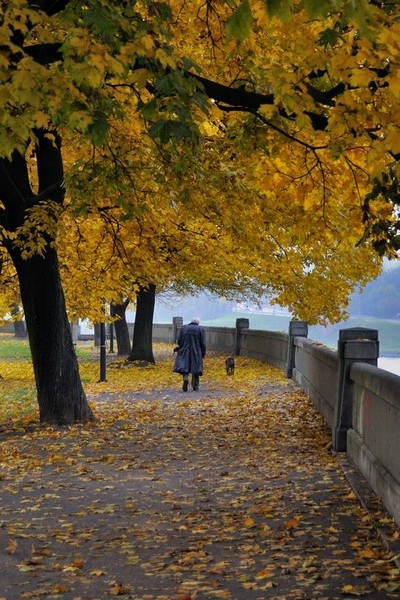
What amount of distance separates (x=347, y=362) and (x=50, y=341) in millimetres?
5574

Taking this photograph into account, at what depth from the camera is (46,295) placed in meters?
15.1

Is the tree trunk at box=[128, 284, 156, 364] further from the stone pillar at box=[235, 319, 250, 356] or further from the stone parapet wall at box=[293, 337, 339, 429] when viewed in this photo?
the stone parapet wall at box=[293, 337, 339, 429]

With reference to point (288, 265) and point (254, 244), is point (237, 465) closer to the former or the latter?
point (254, 244)

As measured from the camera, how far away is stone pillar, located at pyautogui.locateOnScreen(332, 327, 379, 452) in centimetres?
1167

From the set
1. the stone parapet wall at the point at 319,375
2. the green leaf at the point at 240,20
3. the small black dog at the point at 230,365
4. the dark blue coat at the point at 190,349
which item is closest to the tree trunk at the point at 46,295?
the stone parapet wall at the point at 319,375

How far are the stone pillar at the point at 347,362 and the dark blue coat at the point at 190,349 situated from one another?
9769 millimetres

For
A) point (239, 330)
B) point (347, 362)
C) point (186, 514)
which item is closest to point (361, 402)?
point (347, 362)

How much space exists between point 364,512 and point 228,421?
319 inches

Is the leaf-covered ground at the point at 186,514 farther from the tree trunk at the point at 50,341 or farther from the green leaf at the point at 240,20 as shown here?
the green leaf at the point at 240,20

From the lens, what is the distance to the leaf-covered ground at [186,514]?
21.0 ft

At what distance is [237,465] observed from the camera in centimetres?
1173

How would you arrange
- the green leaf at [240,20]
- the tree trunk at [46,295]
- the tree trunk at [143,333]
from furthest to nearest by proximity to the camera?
the tree trunk at [143,333], the tree trunk at [46,295], the green leaf at [240,20]

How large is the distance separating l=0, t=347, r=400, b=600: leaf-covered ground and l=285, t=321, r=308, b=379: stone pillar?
304 inches

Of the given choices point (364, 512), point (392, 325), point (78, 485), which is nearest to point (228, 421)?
point (78, 485)
